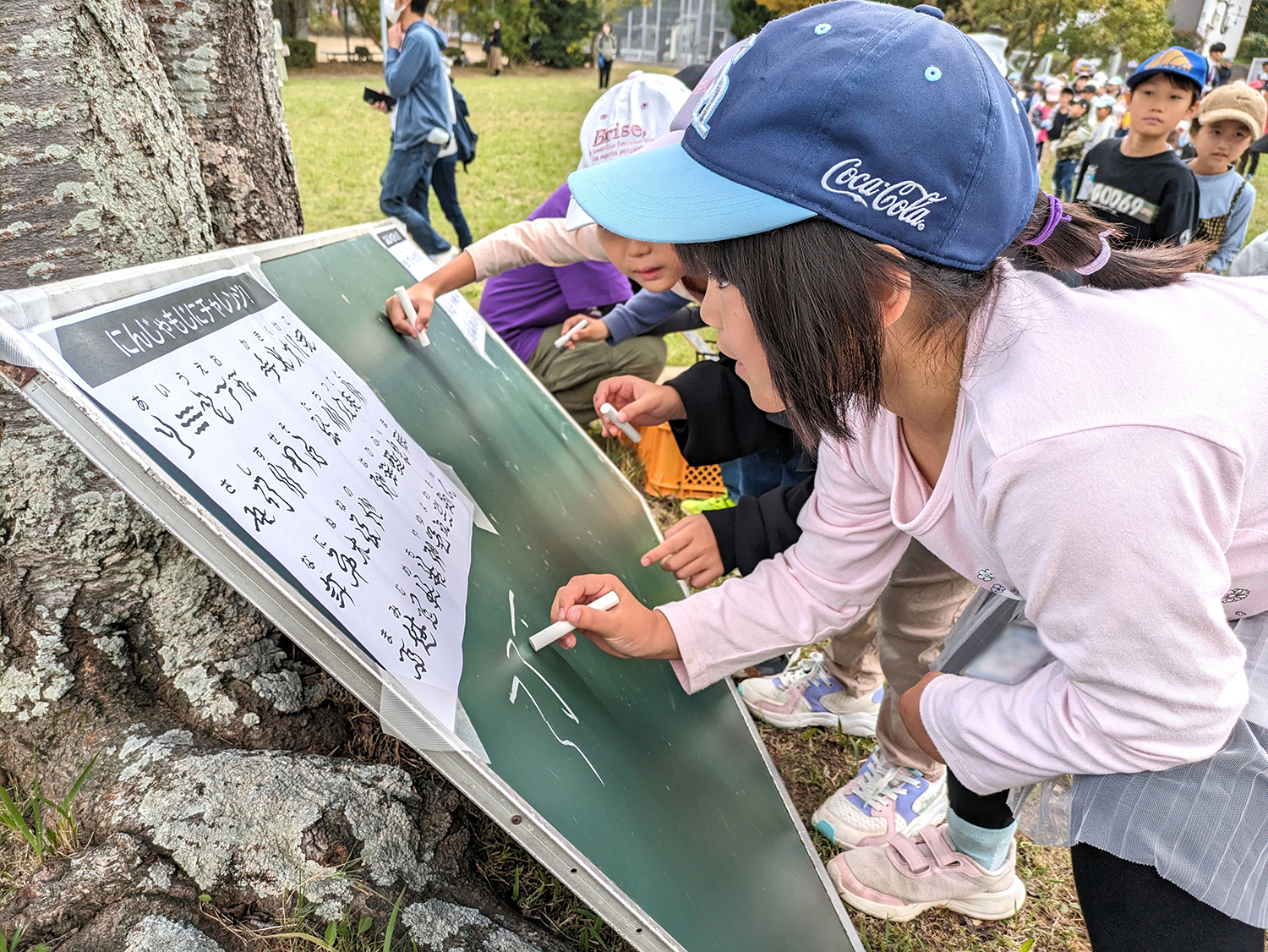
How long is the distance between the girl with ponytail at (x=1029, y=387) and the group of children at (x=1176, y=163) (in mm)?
2853

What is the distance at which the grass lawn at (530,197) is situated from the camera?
5.87ft

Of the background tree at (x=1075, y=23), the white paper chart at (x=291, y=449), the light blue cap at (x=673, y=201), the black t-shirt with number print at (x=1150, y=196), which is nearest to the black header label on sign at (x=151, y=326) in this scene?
the white paper chart at (x=291, y=449)

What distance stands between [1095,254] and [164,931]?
4.84 feet

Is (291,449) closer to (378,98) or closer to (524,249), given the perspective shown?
(524,249)

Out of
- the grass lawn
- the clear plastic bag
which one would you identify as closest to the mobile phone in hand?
the grass lawn

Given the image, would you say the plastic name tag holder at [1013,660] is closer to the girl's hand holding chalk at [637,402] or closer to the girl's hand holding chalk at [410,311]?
the girl's hand holding chalk at [637,402]

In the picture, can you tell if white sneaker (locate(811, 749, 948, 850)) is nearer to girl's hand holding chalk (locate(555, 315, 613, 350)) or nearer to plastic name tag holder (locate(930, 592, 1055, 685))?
plastic name tag holder (locate(930, 592, 1055, 685))

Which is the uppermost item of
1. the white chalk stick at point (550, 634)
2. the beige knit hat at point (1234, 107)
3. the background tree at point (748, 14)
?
the beige knit hat at point (1234, 107)

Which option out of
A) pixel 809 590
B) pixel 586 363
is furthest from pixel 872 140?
pixel 586 363

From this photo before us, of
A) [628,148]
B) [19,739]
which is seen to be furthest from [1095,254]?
[628,148]

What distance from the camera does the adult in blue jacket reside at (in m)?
5.84

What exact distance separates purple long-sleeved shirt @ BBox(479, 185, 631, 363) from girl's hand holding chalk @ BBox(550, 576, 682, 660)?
2115 mm

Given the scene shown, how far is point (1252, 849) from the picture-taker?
108 centimetres

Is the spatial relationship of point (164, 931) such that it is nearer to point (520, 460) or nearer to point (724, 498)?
point (520, 460)
